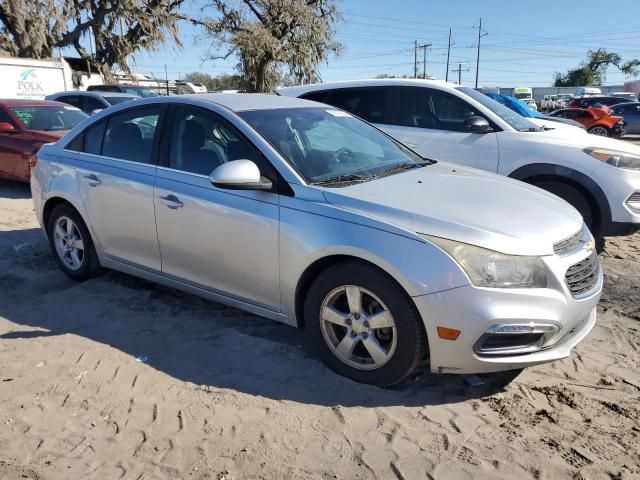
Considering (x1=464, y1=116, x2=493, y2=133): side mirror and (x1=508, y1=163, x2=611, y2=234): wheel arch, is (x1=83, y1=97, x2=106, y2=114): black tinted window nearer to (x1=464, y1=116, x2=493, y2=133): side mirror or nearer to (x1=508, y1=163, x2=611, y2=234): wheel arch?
(x1=464, y1=116, x2=493, y2=133): side mirror

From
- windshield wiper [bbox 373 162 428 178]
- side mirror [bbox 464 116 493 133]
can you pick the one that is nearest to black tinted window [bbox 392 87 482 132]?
side mirror [bbox 464 116 493 133]

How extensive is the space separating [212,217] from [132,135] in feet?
4.23

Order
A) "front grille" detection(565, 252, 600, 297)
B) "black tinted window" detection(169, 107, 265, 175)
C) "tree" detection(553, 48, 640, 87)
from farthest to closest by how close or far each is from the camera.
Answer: "tree" detection(553, 48, 640, 87), "black tinted window" detection(169, 107, 265, 175), "front grille" detection(565, 252, 600, 297)

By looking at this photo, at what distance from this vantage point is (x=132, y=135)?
4.38 m

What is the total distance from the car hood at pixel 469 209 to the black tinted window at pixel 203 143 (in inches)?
31.3

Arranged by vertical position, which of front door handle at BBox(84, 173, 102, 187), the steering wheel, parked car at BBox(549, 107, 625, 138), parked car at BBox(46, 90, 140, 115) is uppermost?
parked car at BBox(46, 90, 140, 115)

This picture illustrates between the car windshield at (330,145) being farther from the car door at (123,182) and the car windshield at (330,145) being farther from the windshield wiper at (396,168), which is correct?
the car door at (123,182)

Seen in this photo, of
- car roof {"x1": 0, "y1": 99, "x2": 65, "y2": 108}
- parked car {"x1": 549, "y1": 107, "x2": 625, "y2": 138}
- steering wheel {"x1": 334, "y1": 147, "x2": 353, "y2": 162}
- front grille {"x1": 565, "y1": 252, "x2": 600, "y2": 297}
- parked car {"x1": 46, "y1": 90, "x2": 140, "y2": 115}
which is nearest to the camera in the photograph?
front grille {"x1": 565, "y1": 252, "x2": 600, "y2": 297}

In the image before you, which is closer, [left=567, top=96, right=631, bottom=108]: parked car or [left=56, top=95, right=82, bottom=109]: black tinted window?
[left=56, top=95, right=82, bottom=109]: black tinted window

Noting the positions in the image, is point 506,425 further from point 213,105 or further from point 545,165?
point 545,165

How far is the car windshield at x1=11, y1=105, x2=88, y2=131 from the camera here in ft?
30.3

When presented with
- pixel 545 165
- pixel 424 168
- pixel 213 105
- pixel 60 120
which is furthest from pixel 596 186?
Result: pixel 60 120

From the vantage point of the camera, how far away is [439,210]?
120 inches

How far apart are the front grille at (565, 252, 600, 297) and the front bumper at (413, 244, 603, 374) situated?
51 mm
